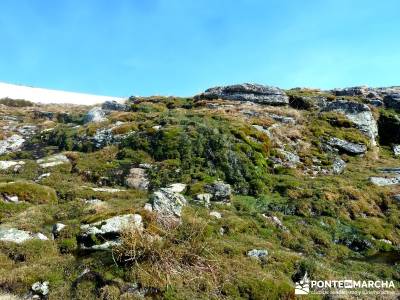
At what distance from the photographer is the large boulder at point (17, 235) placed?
17406mm

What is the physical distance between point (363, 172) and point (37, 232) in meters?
26.7

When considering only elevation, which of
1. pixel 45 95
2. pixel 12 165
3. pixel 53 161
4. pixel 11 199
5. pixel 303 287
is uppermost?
pixel 45 95

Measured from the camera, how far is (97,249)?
55.0 feet

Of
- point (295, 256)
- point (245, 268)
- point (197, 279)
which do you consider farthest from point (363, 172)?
point (197, 279)

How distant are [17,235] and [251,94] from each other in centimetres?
4348

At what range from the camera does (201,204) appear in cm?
2392

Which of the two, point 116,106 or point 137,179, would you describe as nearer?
point 137,179

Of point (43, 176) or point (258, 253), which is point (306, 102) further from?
point (258, 253)

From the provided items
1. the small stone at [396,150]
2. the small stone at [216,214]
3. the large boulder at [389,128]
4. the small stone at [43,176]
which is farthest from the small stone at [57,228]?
the large boulder at [389,128]

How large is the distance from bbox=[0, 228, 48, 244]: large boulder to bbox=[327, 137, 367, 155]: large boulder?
102 ft

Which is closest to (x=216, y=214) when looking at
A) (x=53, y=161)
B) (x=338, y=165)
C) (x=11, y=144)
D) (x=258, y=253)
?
(x=258, y=253)

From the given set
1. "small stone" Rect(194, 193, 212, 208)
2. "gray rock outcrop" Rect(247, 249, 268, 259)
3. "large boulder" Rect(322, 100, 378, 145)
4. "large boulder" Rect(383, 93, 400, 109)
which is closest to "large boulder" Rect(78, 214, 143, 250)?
"gray rock outcrop" Rect(247, 249, 268, 259)

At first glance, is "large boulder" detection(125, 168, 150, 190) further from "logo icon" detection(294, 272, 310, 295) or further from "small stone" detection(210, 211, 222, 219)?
"logo icon" detection(294, 272, 310, 295)

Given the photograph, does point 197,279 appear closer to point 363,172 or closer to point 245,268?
point 245,268
